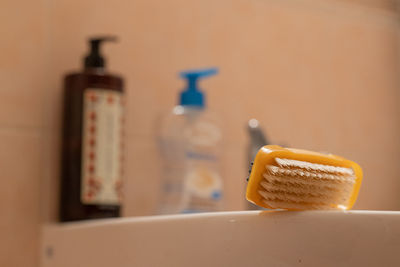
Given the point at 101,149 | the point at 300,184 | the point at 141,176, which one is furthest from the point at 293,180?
the point at 141,176

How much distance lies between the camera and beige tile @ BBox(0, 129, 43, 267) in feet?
2.15

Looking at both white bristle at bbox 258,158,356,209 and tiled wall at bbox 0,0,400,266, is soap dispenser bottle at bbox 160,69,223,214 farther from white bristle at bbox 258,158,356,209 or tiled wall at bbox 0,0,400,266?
white bristle at bbox 258,158,356,209

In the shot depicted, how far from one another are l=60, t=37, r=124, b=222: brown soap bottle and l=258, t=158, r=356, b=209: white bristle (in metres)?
0.32

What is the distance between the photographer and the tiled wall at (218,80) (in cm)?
68

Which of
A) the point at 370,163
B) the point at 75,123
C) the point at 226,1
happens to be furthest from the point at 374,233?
the point at 370,163

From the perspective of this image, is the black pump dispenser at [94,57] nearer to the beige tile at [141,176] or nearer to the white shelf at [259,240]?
the beige tile at [141,176]

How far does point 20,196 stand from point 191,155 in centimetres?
22

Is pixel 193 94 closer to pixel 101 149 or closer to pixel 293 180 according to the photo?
pixel 101 149

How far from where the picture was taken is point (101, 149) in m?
0.64

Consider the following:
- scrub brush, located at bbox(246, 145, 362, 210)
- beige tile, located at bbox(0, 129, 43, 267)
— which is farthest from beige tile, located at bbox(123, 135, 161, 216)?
scrub brush, located at bbox(246, 145, 362, 210)

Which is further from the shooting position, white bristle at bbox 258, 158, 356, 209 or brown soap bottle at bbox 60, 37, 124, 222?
brown soap bottle at bbox 60, 37, 124, 222

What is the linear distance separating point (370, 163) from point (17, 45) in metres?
0.66

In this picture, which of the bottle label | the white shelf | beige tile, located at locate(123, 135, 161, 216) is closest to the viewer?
Result: the white shelf

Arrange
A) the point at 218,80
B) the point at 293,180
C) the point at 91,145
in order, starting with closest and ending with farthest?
the point at 293,180 < the point at 91,145 < the point at 218,80
